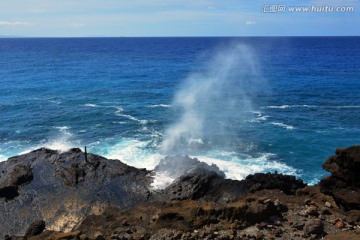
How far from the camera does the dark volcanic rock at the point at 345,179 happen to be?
21.6 m

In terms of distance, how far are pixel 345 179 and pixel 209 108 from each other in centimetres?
4222

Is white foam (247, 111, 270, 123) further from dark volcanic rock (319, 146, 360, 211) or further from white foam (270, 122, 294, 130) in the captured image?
dark volcanic rock (319, 146, 360, 211)

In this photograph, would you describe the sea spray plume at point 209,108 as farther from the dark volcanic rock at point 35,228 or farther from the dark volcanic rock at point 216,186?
the dark volcanic rock at point 35,228

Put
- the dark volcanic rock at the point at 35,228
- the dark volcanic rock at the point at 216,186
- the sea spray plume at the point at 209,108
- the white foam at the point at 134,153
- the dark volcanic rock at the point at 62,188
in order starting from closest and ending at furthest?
1. the dark volcanic rock at the point at 35,228
2. the dark volcanic rock at the point at 62,188
3. the dark volcanic rock at the point at 216,186
4. the white foam at the point at 134,153
5. the sea spray plume at the point at 209,108

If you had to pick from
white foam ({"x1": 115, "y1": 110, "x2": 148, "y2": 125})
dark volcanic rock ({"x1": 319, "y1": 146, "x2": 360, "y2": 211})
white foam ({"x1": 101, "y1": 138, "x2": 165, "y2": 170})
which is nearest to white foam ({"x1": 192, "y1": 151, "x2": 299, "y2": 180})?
white foam ({"x1": 101, "y1": 138, "x2": 165, "y2": 170})

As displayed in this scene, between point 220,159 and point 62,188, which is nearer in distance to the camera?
point 62,188

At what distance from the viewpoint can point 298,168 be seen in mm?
39375

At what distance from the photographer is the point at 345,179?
22.6 m

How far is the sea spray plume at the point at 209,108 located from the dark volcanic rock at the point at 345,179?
22.2 m

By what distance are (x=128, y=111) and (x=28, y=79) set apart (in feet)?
150

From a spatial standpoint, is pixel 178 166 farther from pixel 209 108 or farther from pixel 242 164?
pixel 209 108

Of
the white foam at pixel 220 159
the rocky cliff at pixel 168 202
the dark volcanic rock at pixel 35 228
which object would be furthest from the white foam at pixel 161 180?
the dark volcanic rock at pixel 35 228

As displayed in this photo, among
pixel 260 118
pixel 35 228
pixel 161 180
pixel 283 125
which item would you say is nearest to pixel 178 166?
pixel 161 180

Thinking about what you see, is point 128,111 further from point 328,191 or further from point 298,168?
point 328,191
